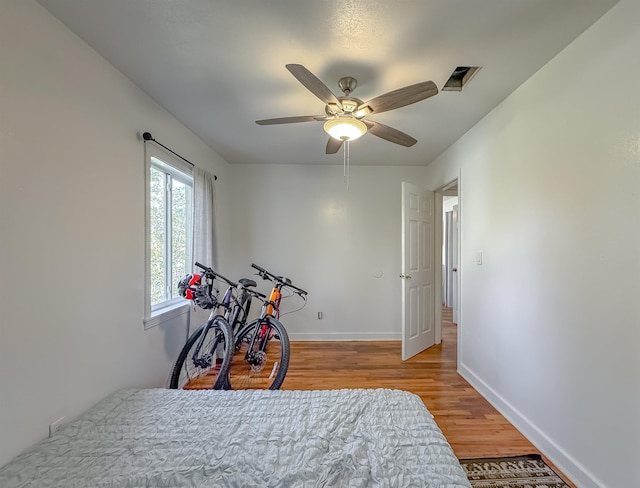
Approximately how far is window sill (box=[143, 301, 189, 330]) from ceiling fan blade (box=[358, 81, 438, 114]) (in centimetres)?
221

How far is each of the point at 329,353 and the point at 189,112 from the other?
3.02m

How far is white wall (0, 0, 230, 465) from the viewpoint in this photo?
1.25 meters

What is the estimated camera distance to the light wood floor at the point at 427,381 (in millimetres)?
1948

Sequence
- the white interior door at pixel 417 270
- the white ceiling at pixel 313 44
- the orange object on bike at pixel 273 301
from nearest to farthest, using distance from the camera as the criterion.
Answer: the white ceiling at pixel 313 44
the orange object on bike at pixel 273 301
the white interior door at pixel 417 270

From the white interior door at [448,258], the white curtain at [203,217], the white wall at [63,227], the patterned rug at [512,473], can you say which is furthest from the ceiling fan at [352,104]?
the white interior door at [448,258]

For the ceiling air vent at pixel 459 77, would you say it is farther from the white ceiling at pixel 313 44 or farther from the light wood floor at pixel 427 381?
the light wood floor at pixel 427 381

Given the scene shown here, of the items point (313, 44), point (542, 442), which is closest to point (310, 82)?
point (313, 44)

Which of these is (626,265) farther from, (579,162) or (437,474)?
(437,474)

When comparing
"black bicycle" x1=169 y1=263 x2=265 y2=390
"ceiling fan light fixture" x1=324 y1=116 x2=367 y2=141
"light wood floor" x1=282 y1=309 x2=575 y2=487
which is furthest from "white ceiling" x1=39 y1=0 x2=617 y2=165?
"light wood floor" x1=282 y1=309 x2=575 y2=487

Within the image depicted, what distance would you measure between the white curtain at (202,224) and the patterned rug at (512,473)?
2.50m

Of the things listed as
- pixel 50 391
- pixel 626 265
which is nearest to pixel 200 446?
pixel 50 391

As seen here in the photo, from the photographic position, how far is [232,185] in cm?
406

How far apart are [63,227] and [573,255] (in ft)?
9.23

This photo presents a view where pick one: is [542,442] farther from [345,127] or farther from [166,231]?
[166,231]
